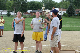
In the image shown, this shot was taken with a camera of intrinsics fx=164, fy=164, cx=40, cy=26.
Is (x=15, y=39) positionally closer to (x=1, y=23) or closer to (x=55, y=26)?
(x=55, y=26)

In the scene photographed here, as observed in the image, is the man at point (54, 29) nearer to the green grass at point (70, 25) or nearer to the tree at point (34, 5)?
the green grass at point (70, 25)

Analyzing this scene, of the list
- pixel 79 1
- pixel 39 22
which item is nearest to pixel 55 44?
pixel 39 22

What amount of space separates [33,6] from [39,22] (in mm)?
111621

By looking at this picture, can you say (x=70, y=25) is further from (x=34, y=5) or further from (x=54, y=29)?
(x=34, y=5)

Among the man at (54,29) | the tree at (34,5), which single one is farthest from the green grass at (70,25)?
the tree at (34,5)

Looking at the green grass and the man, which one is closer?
the man

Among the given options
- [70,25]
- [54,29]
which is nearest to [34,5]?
[70,25]

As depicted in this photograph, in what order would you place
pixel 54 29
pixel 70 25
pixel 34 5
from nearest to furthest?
pixel 54 29 < pixel 70 25 < pixel 34 5

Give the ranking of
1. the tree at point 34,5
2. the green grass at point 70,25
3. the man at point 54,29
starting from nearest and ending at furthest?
the man at point 54,29 < the green grass at point 70,25 < the tree at point 34,5

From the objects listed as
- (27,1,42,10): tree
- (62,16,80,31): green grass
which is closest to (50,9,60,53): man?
(62,16,80,31): green grass

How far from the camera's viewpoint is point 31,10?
11919 cm

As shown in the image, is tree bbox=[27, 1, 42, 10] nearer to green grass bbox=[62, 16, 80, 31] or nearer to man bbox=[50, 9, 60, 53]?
green grass bbox=[62, 16, 80, 31]

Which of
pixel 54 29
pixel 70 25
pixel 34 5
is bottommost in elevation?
pixel 34 5

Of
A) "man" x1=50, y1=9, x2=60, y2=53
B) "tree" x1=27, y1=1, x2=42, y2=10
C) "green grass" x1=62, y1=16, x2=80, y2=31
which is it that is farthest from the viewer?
"tree" x1=27, y1=1, x2=42, y2=10
